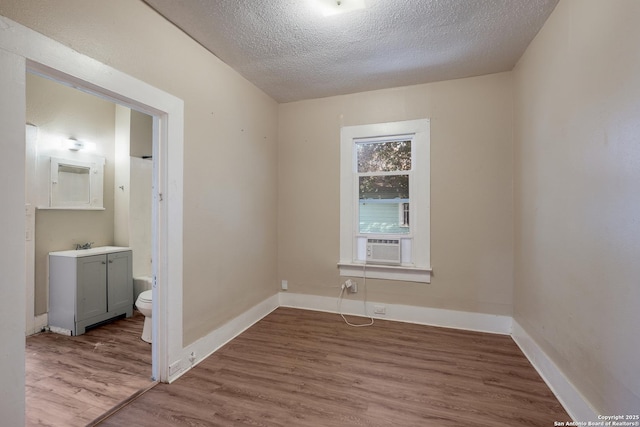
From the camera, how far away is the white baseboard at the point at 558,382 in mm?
1591

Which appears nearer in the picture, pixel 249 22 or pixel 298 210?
pixel 249 22

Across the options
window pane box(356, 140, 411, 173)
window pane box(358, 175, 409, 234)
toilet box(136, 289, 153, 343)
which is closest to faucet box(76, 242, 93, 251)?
toilet box(136, 289, 153, 343)

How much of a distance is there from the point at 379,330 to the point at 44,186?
384cm

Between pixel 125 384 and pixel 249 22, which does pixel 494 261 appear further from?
pixel 125 384

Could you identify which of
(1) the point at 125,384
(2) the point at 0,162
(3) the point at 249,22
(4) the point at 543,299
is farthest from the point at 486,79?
(1) the point at 125,384

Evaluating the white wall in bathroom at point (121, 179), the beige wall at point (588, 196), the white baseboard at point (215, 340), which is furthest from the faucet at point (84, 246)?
the beige wall at point (588, 196)

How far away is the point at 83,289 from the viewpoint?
2.91 metres

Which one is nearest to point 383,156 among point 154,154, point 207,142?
point 207,142

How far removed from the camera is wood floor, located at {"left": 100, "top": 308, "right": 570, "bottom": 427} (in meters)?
1.70

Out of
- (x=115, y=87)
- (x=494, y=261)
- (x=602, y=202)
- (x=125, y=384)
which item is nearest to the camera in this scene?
(x=602, y=202)

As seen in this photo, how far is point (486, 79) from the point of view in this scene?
2.91 metres

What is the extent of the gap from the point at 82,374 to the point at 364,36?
11.1ft

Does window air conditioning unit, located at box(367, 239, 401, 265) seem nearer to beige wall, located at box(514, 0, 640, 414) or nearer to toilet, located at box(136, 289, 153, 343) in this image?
beige wall, located at box(514, 0, 640, 414)

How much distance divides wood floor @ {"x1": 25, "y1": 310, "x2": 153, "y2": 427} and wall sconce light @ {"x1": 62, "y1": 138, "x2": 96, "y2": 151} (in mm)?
2007
